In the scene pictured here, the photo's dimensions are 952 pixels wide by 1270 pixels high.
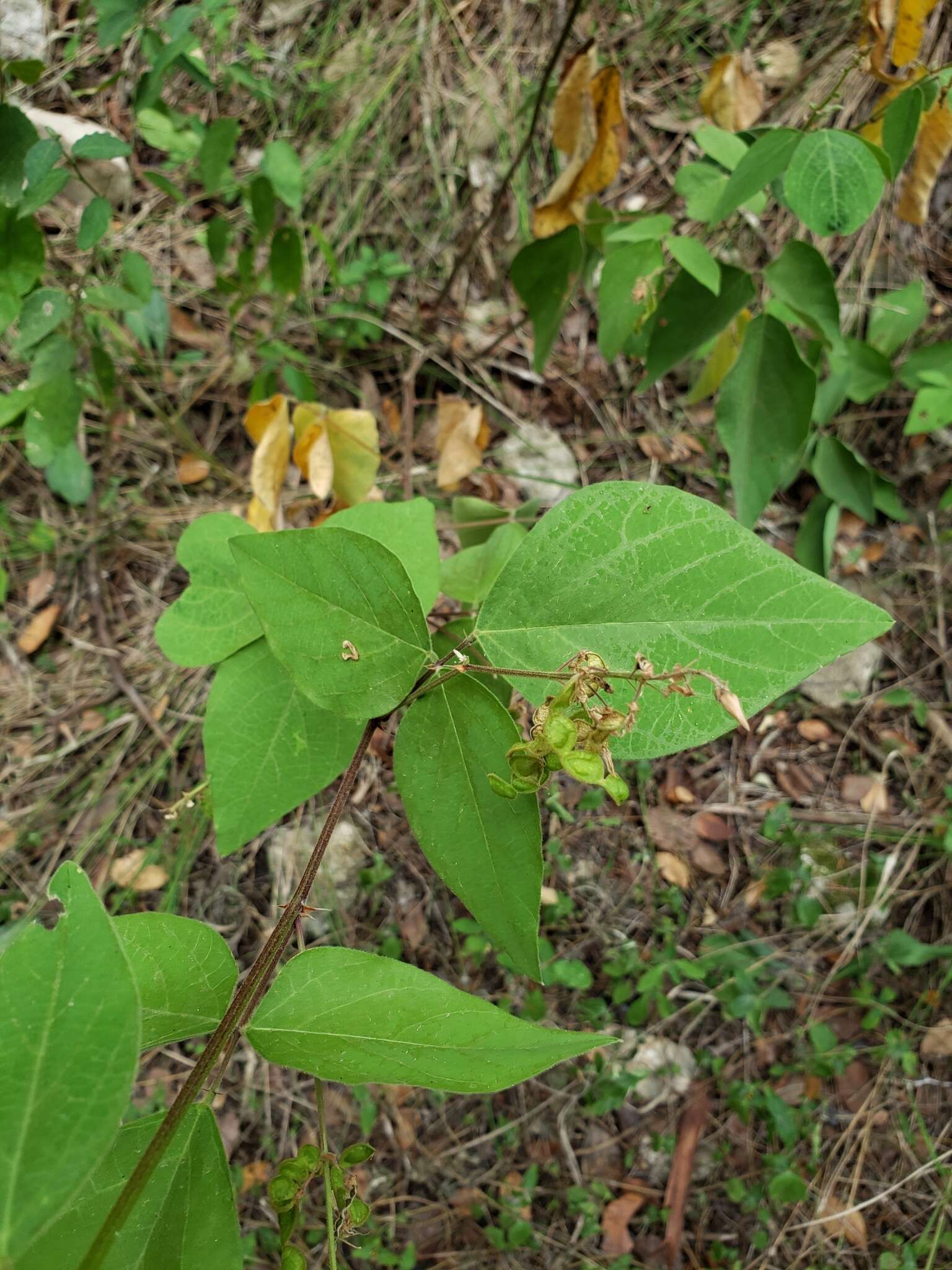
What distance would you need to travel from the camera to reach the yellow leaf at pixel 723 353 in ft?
5.81

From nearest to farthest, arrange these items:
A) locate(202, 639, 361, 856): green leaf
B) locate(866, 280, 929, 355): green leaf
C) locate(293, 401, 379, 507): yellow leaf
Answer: locate(202, 639, 361, 856): green leaf < locate(293, 401, 379, 507): yellow leaf < locate(866, 280, 929, 355): green leaf

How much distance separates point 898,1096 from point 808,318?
1968mm

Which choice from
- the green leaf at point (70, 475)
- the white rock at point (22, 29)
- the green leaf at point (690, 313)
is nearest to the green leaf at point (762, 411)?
the green leaf at point (690, 313)

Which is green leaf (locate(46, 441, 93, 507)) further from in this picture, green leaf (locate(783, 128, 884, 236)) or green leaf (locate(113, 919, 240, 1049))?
green leaf (locate(783, 128, 884, 236))

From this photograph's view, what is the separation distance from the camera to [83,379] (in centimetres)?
213

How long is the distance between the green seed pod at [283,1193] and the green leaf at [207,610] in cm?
58

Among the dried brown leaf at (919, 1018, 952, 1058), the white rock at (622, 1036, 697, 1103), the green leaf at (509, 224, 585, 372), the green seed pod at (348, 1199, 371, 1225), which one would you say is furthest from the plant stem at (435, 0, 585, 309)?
the dried brown leaf at (919, 1018, 952, 1058)

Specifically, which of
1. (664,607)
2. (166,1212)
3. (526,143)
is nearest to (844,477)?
(526,143)

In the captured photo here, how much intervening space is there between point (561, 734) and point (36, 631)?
2.14 m

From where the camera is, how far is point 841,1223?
203 centimetres

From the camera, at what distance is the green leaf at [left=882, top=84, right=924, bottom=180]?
1158 mm

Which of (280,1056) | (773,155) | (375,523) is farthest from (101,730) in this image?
(773,155)

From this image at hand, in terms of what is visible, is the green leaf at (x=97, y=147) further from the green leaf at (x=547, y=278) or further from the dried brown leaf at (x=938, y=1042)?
the dried brown leaf at (x=938, y=1042)

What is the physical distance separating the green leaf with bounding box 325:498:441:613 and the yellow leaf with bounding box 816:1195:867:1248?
202cm
